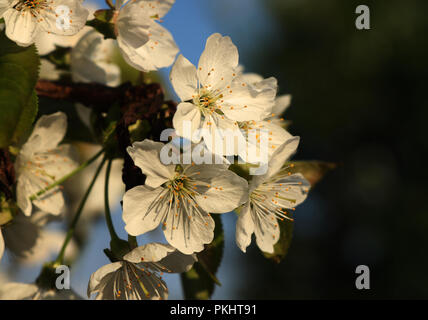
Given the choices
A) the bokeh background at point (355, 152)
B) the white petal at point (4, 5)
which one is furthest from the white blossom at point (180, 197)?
the bokeh background at point (355, 152)

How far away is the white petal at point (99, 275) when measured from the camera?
1012 millimetres

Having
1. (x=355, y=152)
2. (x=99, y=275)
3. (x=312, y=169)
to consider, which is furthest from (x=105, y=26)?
(x=355, y=152)

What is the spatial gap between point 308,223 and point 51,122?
9574 mm

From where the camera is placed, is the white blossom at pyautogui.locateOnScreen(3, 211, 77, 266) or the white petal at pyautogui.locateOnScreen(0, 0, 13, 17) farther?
the white blossom at pyautogui.locateOnScreen(3, 211, 77, 266)

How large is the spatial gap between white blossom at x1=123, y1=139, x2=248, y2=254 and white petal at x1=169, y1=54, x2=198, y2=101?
16 cm

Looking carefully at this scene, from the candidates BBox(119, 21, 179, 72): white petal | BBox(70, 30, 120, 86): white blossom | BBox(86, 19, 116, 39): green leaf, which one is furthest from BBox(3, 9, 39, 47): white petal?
BBox(70, 30, 120, 86): white blossom

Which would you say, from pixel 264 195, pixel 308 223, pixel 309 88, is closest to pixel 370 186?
pixel 308 223

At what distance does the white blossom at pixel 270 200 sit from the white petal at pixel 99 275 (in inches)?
12.6

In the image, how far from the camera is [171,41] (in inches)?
48.8

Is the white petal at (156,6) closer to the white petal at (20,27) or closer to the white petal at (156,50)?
the white petal at (156,50)

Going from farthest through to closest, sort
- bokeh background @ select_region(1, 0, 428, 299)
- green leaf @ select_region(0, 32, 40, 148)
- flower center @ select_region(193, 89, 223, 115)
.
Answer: bokeh background @ select_region(1, 0, 428, 299) < flower center @ select_region(193, 89, 223, 115) < green leaf @ select_region(0, 32, 40, 148)

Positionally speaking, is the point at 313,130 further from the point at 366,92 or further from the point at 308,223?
the point at 308,223

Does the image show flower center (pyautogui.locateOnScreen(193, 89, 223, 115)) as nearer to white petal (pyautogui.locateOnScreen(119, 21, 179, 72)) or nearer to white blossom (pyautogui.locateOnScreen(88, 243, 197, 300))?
white petal (pyautogui.locateOnScreen(119, 21, 179, 72))

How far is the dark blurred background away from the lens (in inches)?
340
